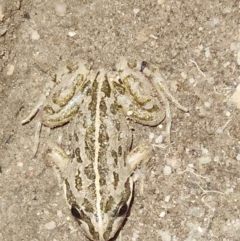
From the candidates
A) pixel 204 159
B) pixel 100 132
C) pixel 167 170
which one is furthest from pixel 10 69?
pixel 204 159

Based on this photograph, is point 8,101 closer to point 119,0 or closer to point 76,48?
point 76,48

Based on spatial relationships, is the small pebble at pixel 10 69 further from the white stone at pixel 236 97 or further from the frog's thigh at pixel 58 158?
the white stone at pixel 236 97

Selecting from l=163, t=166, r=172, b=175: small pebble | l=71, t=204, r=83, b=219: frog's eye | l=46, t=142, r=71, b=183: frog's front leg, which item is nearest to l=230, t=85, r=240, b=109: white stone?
l=163, t=166, r=172, b=175: small pebble

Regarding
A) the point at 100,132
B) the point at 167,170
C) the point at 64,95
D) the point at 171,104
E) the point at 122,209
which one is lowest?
the point at 167,170

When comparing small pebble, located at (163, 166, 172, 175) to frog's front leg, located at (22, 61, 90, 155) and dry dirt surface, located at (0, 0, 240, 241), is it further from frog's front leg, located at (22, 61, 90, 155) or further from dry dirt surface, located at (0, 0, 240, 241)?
frog's front leg, located at (22, 61, 90, 155)

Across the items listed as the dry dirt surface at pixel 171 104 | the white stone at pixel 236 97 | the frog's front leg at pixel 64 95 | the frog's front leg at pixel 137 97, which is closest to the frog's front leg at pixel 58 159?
the dry dirt surface at pixel 171 104

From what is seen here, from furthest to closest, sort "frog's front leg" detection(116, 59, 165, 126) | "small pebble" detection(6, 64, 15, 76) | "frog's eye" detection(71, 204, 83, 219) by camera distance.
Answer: "small pebble" detection(6, 64, 15, 76)
"frog's front leg" detection(116, 59, 165, 126)
"frog's eye" detection(71, 204, 83, 219)

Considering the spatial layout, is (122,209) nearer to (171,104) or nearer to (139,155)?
(139,155)
